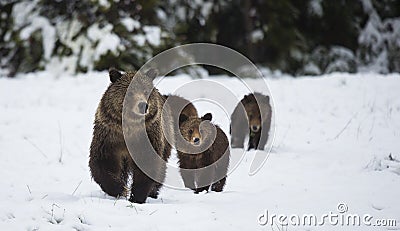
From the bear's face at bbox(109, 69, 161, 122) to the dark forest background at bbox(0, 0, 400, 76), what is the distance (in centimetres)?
911

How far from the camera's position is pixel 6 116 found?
8.81 meters

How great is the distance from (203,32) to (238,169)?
11.2 metres

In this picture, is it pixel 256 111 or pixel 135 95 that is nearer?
pixel 135 95

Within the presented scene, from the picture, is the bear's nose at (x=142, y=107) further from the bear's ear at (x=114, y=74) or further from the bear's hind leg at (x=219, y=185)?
the bear's hind leg at (x=219, y=185)

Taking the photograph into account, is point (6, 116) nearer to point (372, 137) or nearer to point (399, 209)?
point (372, 137)

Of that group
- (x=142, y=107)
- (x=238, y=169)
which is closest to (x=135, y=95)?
(x=142, y=107)

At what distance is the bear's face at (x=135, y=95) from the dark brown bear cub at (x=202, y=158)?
977 millimetres

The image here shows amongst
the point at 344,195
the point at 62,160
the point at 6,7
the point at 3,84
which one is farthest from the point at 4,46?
the point at 344,195

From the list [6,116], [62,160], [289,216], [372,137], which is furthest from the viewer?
[6,116]

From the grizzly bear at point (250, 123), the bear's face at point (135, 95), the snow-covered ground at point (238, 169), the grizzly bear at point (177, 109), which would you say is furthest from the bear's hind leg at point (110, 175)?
the grizzly bear at point (250, 123)

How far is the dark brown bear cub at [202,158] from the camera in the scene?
19.3 feet

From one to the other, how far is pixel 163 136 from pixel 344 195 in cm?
194

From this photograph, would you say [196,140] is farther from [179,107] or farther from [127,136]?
[127,136]

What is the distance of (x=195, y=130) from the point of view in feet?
19.5
